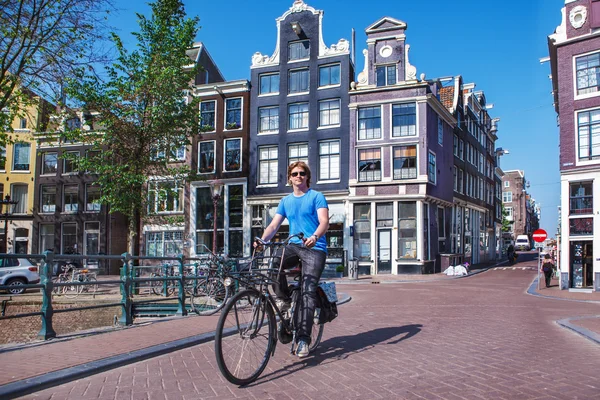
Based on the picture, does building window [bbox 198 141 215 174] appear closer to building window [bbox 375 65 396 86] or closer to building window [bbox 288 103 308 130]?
building window [bbox 288 103 308 130]

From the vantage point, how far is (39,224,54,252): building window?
35250 mm

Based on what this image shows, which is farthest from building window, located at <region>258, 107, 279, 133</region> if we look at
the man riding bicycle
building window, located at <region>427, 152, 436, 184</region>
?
the man riding bicycle

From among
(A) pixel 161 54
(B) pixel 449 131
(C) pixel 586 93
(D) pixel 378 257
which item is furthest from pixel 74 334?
(B) pixel 449 131

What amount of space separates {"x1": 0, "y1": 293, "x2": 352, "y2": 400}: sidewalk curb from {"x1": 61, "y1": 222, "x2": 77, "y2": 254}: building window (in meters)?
31.1

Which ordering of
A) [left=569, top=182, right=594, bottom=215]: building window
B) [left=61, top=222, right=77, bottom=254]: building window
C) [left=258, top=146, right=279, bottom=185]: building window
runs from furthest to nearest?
[left=61, top=222, right=77, bottom=254]: building window, [left=258, top=146, right=279, bottom=185]: building window, [left=569, top=182, right=594, bottom=215]: building window

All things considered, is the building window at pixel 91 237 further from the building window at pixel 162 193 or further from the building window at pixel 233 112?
the building window at pixel 162 193

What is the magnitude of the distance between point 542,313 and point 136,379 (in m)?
9.01

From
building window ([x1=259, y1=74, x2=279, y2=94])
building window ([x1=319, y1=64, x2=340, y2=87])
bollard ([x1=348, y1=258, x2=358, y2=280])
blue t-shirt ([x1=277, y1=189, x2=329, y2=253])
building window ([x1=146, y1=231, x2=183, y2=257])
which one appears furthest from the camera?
building window ([x1=146, y1=231, x2=183, y2=257])

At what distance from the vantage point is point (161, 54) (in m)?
18.9

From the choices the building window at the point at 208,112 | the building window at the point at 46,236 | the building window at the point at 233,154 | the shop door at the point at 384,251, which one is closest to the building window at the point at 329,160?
the shop door at the point at 384,251

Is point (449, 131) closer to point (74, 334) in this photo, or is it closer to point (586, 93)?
point (586, 93)

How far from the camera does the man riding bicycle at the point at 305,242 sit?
4.89 metres

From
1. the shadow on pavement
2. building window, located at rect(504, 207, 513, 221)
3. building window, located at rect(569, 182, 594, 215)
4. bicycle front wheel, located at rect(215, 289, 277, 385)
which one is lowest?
the shadow on pavement

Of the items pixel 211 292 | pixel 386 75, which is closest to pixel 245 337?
pixel 211 292
